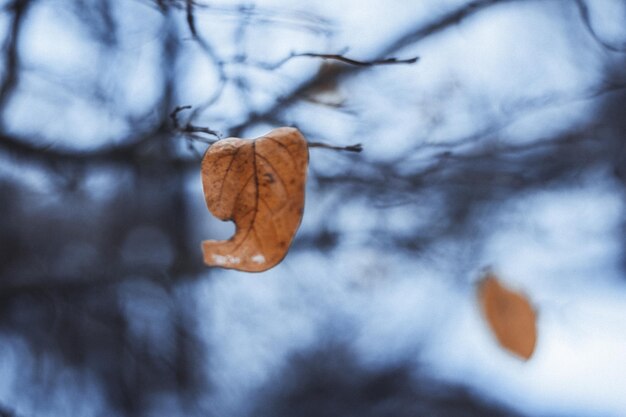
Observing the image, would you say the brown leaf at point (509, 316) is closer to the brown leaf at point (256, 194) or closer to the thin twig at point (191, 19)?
the brown leaf at point (256, 194)

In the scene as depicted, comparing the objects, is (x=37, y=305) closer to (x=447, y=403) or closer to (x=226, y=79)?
(x=226, y=79)

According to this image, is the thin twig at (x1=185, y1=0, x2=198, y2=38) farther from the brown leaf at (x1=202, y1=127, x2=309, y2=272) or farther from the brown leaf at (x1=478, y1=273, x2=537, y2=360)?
the brown leaf at (x1=478, y1=273, x2=537, y2=360)

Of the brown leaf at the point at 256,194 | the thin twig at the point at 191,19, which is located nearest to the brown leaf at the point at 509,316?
the brown leaf at the point at 256,194

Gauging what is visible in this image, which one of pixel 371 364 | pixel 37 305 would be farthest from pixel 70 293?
pixel 371 364

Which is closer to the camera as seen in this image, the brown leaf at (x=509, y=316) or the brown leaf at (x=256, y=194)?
the brown leaf at (x=256, y=194)

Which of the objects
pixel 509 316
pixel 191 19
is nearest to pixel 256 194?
pixel 191 19
